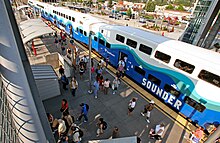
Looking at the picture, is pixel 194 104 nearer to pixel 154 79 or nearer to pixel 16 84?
pixel 154 79

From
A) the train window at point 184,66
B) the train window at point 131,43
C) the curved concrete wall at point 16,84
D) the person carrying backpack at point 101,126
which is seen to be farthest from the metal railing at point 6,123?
the train window at point 131,43

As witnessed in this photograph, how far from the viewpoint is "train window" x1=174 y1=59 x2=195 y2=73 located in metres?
7.43

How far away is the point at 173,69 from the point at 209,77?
1828mm

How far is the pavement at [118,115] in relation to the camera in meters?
7.53

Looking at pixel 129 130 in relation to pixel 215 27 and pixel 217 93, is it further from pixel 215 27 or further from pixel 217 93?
pixel 215 27

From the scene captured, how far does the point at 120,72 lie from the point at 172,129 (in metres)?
5.63

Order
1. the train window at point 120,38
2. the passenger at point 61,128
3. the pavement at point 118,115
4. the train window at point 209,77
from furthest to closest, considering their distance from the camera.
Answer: the train window at point 120,38 < the pavement at point 118,115 < the train window at point 209,77 < the passenger at point 61,128

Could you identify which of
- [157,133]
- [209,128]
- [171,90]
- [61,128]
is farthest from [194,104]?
[61,128]

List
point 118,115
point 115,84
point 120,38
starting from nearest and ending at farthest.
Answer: point 118,115
point 115,84
point 120,38

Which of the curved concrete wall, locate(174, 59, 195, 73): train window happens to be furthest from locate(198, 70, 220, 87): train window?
the curved concrete wall

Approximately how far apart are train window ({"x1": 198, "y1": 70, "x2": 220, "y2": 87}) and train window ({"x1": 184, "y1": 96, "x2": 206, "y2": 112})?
1.39m

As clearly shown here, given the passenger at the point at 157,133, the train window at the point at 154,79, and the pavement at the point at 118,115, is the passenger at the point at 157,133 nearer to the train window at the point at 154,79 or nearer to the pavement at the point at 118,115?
the pavement at the point at 118,115

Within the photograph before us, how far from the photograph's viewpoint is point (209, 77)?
678 centimetres

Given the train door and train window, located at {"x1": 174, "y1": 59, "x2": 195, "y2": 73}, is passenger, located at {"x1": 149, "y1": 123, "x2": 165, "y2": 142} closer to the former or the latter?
train window, located at {"x1": 174, "y1": 59, "x2": 195, "y2": 73}
